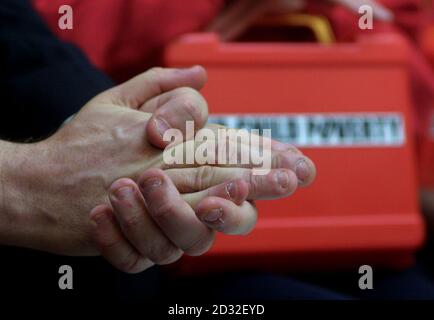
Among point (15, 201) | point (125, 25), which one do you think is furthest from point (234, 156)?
point (125, 25)

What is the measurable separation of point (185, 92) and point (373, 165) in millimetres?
253

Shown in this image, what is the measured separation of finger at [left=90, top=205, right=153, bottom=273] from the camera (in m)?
0.40

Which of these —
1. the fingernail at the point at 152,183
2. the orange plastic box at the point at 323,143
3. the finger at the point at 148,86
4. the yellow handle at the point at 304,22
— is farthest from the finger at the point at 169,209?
the yellow handle at the point at 304,22

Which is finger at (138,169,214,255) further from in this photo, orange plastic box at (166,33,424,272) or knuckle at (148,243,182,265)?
orange plastic box at (166,33,424,272)

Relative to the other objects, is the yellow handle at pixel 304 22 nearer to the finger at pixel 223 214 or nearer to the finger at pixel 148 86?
the finger at pixel 148 86

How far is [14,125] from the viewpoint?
1.79 feet

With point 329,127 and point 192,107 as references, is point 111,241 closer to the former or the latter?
point 192,107

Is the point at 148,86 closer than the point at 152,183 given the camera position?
No

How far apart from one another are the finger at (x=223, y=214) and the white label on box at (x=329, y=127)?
224mm

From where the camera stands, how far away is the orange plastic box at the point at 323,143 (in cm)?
62

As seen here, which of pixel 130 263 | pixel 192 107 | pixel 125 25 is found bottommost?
pixel 130 263

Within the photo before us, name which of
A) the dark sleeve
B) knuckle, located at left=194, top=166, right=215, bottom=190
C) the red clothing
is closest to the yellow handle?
the red clothing

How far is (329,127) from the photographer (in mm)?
632

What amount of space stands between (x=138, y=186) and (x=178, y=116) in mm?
76
